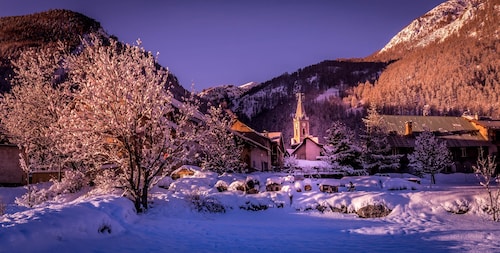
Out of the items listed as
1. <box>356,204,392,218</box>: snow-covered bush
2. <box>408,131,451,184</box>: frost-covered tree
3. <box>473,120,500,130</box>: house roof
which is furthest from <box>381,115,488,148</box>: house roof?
<box>356,204,392,218</box>: snow-covered bush

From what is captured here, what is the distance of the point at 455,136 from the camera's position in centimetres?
6119

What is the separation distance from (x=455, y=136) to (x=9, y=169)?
62.6 meters

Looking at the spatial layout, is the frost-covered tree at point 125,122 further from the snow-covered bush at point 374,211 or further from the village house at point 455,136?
the village house at point 455,136

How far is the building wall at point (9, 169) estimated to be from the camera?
2983cm

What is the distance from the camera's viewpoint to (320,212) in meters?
21.4

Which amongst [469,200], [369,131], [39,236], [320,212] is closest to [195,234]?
[39,236]

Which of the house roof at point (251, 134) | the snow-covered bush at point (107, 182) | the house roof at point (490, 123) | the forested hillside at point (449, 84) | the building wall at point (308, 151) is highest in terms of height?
the forested hillside at point (449, 84)

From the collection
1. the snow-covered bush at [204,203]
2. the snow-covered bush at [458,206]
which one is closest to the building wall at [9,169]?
the snow-covered bush at [204,203]

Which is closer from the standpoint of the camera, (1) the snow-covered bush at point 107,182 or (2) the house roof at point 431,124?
Result: (1) the snow-covered bush at point 107,182

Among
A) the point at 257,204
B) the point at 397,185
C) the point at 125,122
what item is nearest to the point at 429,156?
the point at 397,185

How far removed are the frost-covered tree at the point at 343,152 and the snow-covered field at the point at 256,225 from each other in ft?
54.5

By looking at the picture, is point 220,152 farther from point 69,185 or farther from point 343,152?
point 69,185

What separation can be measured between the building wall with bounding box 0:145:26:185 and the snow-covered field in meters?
5.19

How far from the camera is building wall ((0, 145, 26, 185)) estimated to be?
29.8 meters
